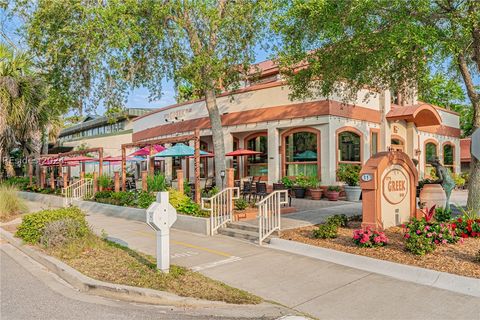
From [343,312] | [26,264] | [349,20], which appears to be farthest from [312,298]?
[349,20]

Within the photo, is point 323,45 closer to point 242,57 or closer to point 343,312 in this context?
point 242,57

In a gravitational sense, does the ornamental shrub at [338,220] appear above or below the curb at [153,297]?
above

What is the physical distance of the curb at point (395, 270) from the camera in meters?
5.35

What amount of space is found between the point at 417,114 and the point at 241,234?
44.1 ft

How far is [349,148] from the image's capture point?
1689cm

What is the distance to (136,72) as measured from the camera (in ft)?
43.7

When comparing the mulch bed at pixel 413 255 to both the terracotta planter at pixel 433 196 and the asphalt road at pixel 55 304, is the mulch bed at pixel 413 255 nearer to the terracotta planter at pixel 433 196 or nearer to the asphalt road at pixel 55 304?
the terracotta planter at pixel 433 196

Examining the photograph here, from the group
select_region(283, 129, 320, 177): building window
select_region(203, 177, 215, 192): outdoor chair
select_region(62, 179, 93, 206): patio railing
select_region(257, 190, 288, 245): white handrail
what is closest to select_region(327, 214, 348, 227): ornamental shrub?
select_region(257, 190, 288, 245): white handrail

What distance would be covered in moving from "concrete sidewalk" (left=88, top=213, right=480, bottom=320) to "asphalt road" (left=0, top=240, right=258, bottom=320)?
4.79 ft

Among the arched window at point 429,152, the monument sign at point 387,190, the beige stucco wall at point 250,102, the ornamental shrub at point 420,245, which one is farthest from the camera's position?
the arched window at point 429,152

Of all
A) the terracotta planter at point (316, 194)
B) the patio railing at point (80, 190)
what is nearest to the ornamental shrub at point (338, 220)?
the terracotta planter at point (316, 194)

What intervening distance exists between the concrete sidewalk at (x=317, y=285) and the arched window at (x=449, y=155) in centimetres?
2175

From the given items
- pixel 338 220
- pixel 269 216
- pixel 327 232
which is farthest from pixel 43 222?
pixel 338 220

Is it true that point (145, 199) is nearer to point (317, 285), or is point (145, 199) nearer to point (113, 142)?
point (317, 285)
